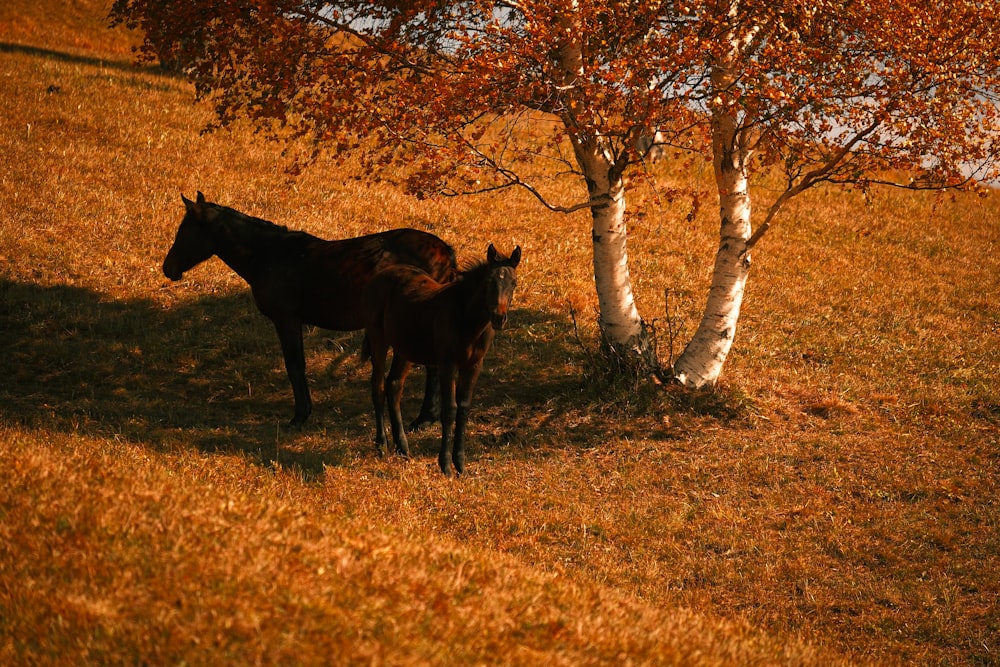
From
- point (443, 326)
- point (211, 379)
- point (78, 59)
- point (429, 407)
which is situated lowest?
point (211, 379)

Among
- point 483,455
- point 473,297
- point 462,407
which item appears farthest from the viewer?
point 483,455

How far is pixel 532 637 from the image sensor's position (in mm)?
6645

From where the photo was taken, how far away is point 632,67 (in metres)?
13.7

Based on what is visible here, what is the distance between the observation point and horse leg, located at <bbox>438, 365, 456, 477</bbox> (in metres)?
12.5

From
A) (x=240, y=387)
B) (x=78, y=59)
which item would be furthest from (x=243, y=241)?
(x=78, y=59)

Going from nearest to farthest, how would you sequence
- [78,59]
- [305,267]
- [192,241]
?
1. [305,267]
2. [192,241]
3. [78,59]

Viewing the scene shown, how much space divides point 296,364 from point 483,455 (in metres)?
3.29

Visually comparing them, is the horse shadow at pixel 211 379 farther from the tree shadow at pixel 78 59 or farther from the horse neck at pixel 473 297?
the tree shadow at pixel 78 59

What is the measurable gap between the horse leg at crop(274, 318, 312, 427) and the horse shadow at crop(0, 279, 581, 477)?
252mm

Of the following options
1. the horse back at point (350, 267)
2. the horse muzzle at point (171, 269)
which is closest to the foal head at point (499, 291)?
the horse back at point (350, 267)

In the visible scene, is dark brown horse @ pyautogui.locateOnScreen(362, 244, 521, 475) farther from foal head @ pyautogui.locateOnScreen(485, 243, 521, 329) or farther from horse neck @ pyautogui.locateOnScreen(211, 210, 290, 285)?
horse neck @ pyautogui.locateOnScreen(211, 210, 290, 285)

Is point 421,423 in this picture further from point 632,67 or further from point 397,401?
point 632,67

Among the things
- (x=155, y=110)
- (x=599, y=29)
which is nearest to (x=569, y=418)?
(x=599, y=29)

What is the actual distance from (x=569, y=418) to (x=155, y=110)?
22458 mm
